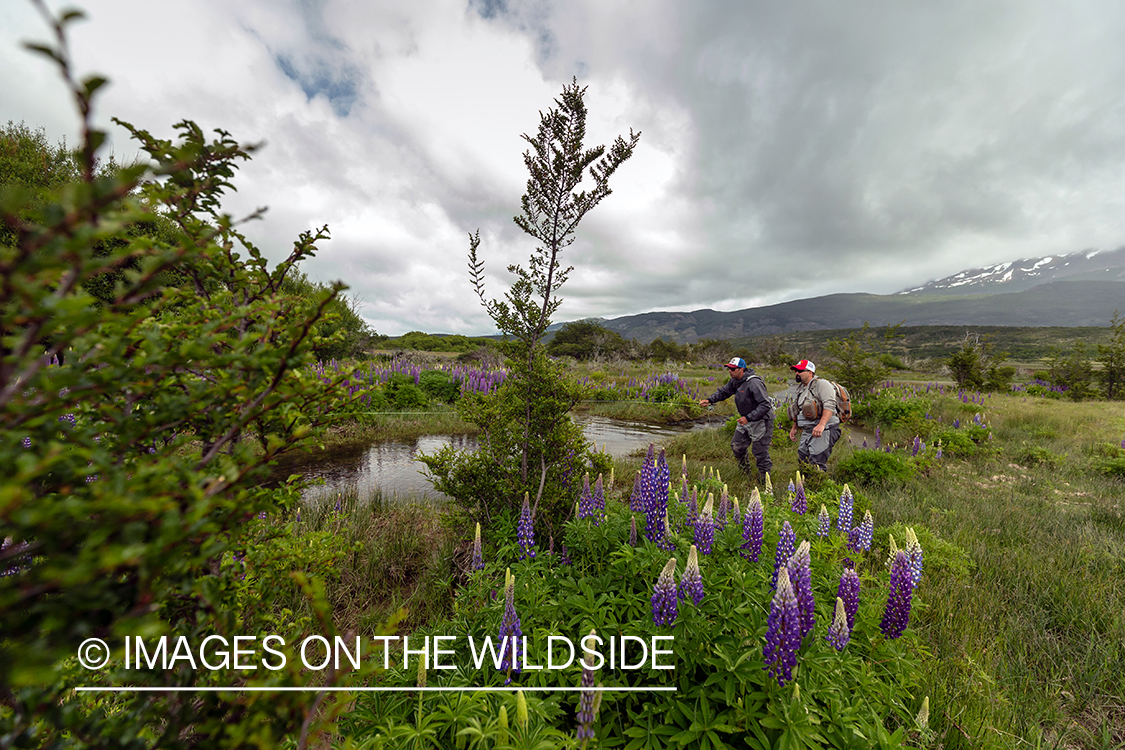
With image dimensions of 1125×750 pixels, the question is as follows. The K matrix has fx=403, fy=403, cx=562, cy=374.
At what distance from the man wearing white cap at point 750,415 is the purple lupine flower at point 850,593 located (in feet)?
19.2

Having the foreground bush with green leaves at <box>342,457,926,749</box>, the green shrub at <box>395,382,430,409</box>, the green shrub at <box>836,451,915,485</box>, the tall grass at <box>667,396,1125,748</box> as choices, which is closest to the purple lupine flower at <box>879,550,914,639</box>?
the foreground bush with green leaves at <box>342,457,926,749</box>

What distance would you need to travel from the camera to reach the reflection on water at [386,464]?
752 centimetres

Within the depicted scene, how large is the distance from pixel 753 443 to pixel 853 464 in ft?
5.88

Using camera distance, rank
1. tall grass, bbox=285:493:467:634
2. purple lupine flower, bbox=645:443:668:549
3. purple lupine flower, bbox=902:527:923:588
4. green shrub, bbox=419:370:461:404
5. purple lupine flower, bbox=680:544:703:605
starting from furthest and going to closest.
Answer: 1. green shrub, bbox=419:370:461:404
2. tall grass, bbox=285:493:467:634
3. purple lupine flower, bbox=645:443:668:549
4. purple lupine flower, bbox=902:527:923:588
5. purple lupine flower, bbox=680:544:703:605

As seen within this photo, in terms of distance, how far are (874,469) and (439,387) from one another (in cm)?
1336

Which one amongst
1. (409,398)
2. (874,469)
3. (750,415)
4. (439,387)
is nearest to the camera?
(874,469)

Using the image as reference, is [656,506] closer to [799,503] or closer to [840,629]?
[840,629]

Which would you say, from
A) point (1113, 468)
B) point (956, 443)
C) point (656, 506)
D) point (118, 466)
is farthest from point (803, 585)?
point (1113, 468)

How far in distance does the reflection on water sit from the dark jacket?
10.3 ft

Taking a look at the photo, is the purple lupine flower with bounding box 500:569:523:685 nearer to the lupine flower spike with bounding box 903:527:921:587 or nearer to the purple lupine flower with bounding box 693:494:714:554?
the purple lupine flower with bounding box 693:494:714:554

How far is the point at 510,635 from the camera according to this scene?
8.05ft

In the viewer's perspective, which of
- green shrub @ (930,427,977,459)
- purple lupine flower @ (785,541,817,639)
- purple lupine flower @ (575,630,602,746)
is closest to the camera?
purple lupine flower @ (575,630,602,746)

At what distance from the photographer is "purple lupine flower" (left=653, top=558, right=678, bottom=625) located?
2371mm

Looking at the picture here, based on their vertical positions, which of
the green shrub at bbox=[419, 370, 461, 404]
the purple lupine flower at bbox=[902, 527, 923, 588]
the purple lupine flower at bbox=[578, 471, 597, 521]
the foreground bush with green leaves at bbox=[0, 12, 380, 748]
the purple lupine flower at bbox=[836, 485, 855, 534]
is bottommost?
the purple lupine flower at bbox=[836, 485, 855, 534]
